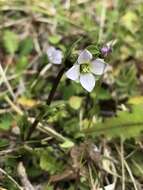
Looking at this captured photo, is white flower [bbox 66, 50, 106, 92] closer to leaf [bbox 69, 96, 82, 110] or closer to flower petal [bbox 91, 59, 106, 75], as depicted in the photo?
flower petal [bbox 91, 59, 106, 75]

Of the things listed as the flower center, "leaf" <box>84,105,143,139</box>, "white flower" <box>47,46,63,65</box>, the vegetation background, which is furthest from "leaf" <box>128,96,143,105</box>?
the flower center

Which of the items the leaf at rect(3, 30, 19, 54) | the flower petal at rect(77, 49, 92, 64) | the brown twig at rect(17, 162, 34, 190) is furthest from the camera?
the leaf at rect(3, 30, 19, 54)

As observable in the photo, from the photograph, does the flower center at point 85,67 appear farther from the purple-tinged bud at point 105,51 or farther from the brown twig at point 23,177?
the brown twig at point 23,177

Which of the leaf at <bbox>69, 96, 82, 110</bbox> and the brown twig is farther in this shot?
the leaf at <bbox>69, 96, 82, 110</bbox>

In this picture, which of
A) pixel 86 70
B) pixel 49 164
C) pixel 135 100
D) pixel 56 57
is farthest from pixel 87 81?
pixel 135 100

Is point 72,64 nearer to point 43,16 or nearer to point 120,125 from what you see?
point 120,125

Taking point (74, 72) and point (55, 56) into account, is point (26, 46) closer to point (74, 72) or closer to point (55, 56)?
point (55, 56)

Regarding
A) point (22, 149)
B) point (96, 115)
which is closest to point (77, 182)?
point (22, 149)
